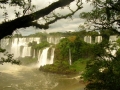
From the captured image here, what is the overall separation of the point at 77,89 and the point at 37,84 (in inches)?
259

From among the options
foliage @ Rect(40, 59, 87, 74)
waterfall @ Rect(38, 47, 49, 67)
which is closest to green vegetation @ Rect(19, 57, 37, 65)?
waterfall @ Rect(38, 47, 49, 67)

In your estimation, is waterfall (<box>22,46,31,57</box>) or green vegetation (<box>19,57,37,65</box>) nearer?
green vegetation (<box>19,57,37,65</box>)

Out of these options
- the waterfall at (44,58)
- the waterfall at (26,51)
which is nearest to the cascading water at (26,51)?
the waterfall at (26,51)

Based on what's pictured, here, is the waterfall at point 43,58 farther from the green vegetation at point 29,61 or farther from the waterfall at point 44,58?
the green vegetation at point 29,61

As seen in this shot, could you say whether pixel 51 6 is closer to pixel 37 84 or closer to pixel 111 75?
pixel 111 75

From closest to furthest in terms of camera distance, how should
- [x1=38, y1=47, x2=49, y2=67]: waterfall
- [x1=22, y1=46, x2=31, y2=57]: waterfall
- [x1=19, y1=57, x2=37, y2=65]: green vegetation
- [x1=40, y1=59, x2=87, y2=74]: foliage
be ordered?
1. [x1=40, y1=59, x2=87, y2=74]: foliage
2. [x1=38, y1=47, x2=49, y2=67]: waterfall
3. [x1=19, y1=57, x2=37, y2=65]: green vegetation
4. [x1=22, y1=46, x2=31, y2=57]: waterfall

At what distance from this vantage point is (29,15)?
376 centimetres

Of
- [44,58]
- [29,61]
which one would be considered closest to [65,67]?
[44,58]

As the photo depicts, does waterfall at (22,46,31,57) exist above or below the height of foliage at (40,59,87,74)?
above

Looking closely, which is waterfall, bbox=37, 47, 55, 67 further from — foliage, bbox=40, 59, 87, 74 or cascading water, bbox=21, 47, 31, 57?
cascading water, bbox=21, 47, 31, 57

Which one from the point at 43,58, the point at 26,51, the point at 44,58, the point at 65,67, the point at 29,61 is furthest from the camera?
the point at 26,51

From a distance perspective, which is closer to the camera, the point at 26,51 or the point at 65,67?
the point at 65,67

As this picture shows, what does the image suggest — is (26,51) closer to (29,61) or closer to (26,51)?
(26,51)

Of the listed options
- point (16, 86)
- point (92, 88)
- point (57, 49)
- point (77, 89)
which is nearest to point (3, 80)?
point (16, 86)
